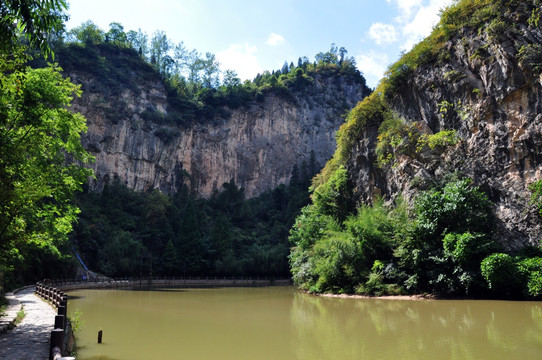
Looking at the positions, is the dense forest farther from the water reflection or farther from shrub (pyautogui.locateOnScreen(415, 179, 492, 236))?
the water reflection

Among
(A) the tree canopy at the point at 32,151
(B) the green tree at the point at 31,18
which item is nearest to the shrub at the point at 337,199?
(A) the tree canopy at the point at 32,151

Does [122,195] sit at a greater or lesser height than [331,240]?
greater

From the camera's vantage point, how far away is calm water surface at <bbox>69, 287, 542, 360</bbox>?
838 centimetres

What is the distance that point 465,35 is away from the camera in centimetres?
2414

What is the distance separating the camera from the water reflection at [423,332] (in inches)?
327

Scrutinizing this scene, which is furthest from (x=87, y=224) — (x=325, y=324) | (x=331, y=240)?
(x=325, y=324)

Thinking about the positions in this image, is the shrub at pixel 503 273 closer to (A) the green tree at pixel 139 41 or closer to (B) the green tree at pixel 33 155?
(B) the green tree at pixel 33 155

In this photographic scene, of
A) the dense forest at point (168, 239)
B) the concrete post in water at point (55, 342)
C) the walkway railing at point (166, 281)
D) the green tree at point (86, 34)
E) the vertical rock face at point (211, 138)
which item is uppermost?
the green tree at point (86, 34)

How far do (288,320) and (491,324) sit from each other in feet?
20.8

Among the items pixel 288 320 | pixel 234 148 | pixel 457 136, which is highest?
pixel 234 148

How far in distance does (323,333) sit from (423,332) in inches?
107

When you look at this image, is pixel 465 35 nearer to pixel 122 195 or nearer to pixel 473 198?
pixel 473 198

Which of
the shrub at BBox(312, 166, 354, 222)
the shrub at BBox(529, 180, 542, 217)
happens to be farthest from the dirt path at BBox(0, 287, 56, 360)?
the shrub at BBox(312, 166, 354, 222)

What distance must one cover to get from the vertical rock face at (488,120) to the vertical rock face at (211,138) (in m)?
27.6
